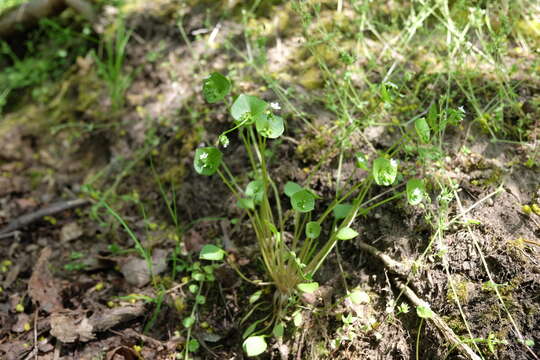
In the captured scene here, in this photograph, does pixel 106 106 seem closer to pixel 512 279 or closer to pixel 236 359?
pixel 236 359

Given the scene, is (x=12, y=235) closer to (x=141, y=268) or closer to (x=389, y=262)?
(x=141, y=268)

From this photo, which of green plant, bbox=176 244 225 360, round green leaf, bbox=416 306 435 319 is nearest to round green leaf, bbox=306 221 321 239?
green plant, bbox=176 244 225 360

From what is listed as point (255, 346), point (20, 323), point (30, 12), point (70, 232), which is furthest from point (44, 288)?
point (30, 12)

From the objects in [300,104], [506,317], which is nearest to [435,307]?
[506,317]

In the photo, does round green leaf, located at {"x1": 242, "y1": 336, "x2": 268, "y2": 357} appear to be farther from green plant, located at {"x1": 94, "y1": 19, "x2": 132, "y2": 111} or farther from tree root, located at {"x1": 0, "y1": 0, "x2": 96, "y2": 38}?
tree root, located at {"x1": 0, "y1": 0, "x2": 96, "y2": 38}

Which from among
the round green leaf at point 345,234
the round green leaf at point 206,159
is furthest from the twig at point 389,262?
the round green leaf at point 206,159

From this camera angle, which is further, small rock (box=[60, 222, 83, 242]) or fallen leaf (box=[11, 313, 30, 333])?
small rock (box=[60, 222, 83, 242])
